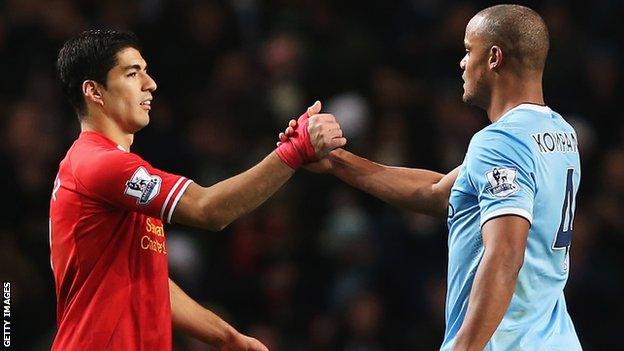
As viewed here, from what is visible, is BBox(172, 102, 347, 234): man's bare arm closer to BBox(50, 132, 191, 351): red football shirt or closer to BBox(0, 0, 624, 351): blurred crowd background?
BBox(50, 132, 191, 351): red football shirt

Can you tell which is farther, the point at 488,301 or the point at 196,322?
the point at 196,322

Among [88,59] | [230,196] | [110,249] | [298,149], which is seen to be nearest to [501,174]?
[298,149]

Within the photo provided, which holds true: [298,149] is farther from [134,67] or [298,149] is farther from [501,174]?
[501,174]

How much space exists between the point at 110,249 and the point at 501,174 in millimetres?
1622

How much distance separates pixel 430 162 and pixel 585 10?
8.22 feet

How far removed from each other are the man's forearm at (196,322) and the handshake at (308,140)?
2.87 ft

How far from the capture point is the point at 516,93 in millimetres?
4770

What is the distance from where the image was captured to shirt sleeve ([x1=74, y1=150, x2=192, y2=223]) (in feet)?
15.9

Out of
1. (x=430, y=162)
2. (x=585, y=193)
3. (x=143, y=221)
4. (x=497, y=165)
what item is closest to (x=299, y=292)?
(x=430, y=162)

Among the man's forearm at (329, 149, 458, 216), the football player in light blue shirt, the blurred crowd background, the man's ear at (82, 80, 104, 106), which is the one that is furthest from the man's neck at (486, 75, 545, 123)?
the blurred crowd background

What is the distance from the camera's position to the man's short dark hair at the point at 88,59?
5.22 meters

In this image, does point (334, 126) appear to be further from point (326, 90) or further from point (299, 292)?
point (326, 90)

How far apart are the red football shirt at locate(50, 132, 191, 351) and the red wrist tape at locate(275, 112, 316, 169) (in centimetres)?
41

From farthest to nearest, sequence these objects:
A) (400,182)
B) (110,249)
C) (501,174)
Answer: (400,182)
(110,249)
(501,174)
